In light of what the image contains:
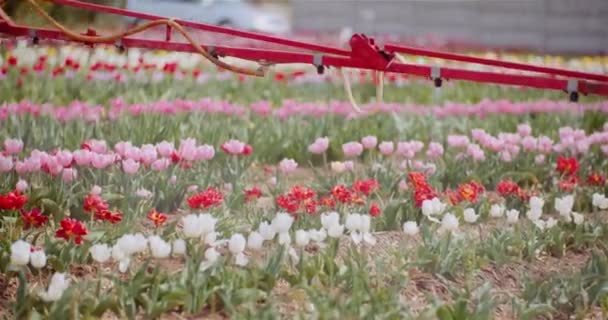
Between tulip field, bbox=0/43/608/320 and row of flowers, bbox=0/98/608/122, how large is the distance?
25mm

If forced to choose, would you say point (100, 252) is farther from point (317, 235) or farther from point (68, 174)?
point (68, 174)

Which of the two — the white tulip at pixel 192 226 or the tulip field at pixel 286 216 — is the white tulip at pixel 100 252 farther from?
the white tulip at pixel 192 226

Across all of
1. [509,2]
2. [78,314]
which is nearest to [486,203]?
[78,314]

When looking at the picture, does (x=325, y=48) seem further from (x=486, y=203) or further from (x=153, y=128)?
(x=153, y=128)

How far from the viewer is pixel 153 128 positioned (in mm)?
5277

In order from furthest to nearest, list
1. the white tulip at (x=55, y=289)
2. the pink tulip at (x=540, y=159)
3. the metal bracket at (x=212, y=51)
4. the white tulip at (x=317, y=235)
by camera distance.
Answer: the pink tulip at (x=540, y=159) → the metal bracket at (x=212, y=51) → the white tulip at (x=317, y=235) → the white tulip at (x=55, y=289)

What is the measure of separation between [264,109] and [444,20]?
1197 cm

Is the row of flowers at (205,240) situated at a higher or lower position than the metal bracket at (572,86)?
lower

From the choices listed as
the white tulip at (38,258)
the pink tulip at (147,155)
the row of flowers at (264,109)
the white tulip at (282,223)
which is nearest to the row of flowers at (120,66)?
the row of flowers at (264,109)

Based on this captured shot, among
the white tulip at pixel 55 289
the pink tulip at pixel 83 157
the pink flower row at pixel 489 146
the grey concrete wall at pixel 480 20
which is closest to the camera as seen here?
the white tulip at pixel 55 289

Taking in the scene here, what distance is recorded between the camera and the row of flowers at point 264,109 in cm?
569

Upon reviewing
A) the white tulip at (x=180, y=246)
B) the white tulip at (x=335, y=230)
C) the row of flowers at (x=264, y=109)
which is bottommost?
the row of flowers at (x=264, y=109)

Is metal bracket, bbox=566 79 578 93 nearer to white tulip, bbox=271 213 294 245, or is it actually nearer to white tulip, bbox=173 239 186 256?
white tulip, bbox=271 213 294 245

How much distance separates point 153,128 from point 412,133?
5.53ft
